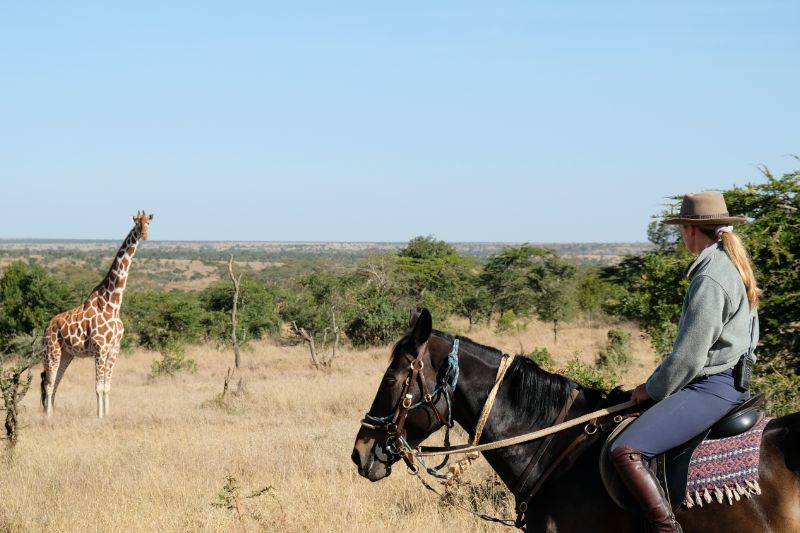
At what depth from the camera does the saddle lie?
3811mm

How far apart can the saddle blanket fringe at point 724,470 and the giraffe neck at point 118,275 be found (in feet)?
42.5

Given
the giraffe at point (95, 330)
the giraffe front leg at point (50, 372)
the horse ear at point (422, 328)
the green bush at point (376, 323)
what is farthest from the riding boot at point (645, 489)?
the green bush at point (376, 323)

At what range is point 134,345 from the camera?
27578mm

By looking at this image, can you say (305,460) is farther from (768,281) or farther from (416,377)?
(768,281)

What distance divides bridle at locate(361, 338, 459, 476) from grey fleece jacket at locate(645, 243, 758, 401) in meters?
0.99

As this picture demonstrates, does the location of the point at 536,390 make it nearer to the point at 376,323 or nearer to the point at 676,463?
the point at 676,463

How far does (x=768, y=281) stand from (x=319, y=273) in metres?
18.6

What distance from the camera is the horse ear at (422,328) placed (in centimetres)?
414

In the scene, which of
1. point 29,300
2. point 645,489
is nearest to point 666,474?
point 645,489

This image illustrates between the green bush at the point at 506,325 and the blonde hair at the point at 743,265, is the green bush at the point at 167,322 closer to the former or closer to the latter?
the green bush at the point at 506,325

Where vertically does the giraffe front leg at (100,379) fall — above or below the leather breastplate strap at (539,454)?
below

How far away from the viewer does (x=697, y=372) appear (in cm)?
369

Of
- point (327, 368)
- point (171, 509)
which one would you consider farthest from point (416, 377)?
point (327, 368)

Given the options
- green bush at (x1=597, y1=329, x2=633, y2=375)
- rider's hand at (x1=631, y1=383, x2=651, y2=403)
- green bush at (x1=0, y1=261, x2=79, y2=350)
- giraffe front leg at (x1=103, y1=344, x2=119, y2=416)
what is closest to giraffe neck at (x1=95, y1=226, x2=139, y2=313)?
giraffe front leg at (x1=103, y1=344, x2=119, y2=416)
